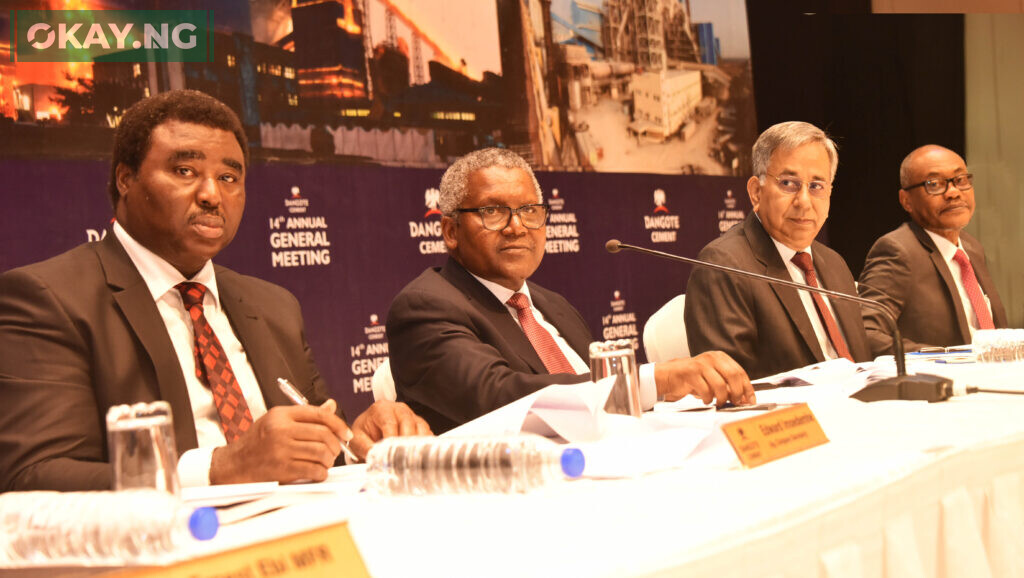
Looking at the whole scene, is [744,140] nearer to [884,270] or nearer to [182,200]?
[884,270]

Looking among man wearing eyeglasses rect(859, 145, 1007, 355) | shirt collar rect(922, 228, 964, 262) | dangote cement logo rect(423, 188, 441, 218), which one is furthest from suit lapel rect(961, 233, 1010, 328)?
dangote cement logo rect(423, 188, 441, 218)

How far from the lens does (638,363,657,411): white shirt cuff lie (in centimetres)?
195

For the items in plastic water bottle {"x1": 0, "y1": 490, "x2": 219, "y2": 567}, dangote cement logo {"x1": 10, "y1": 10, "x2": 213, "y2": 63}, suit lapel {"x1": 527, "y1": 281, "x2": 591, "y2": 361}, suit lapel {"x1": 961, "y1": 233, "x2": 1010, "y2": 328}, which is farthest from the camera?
suit lapel {"x1": 961, "y1": 233, "x2": 1010, "y2": 328}

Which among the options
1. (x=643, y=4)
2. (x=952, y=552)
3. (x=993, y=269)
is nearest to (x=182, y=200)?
(x=952, y=552)

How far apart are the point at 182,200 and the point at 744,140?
4.53 m

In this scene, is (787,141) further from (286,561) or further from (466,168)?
(286,561)

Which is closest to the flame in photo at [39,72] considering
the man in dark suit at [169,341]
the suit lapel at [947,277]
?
the man in dark suit at [169,341]

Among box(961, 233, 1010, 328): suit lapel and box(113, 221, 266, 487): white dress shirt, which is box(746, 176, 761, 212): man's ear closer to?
box(961, 233, 1010, 328): suit lapel

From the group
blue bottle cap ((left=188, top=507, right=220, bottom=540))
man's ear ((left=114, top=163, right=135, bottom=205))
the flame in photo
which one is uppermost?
the flame in photo

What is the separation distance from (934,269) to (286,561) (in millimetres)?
4210

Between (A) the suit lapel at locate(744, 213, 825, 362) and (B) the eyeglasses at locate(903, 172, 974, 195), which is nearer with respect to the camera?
(A) the suit lapel at locate(744, 213, 825, 362)

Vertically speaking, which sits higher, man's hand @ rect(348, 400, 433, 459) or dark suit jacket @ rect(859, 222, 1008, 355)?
man's hand @ rect(348, 400, 433, 459)

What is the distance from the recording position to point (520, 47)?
482 cm

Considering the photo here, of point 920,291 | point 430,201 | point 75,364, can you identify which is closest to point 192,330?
point 75,364
